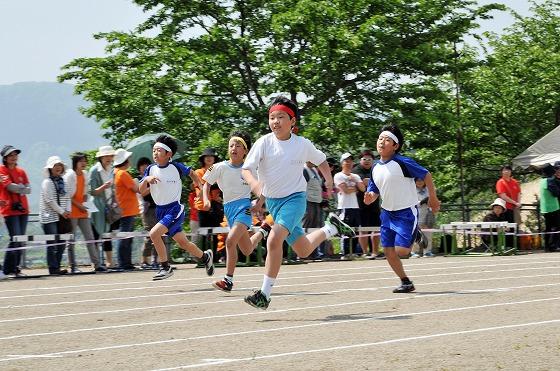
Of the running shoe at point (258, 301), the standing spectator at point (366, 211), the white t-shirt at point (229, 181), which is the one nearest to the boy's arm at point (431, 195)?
the white t-shirt at point (229, 181)

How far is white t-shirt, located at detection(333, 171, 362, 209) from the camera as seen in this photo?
2381cm

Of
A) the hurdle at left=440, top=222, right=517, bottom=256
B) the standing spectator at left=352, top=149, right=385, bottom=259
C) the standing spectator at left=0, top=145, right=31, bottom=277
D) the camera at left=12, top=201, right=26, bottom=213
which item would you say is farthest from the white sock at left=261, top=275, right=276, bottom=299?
the hurdle at left=440, top=222, right=517, bottom=256

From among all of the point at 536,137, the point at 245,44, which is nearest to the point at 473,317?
the point at 245,44

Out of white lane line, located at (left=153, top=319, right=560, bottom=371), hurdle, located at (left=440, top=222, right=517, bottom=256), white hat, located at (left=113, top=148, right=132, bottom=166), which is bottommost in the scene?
white lane line, located at (left=153, top=319, right=560, bottom=371)

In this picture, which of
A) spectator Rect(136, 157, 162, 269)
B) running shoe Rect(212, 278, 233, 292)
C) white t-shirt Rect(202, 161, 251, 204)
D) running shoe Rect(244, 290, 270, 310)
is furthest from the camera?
spectator Rect(136, 157, 162, 269)

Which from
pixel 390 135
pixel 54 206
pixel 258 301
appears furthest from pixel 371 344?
pixel 54 206

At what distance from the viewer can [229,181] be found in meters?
16.7

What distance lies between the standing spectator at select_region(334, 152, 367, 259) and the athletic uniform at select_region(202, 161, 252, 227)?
6910 mm

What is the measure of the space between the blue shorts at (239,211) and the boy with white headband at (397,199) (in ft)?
5.20

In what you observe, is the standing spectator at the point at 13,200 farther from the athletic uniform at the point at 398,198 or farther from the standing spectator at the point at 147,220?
the athletic uniform at the point at 398,198

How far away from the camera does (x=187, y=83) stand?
34.5m

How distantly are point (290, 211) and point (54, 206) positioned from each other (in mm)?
8486

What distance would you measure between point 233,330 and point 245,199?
5381 millimetres

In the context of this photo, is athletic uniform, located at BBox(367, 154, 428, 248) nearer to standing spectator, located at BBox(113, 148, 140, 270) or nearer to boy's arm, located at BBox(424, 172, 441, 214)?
boy's arm, located at BBox(424, 172, 441, 214)
